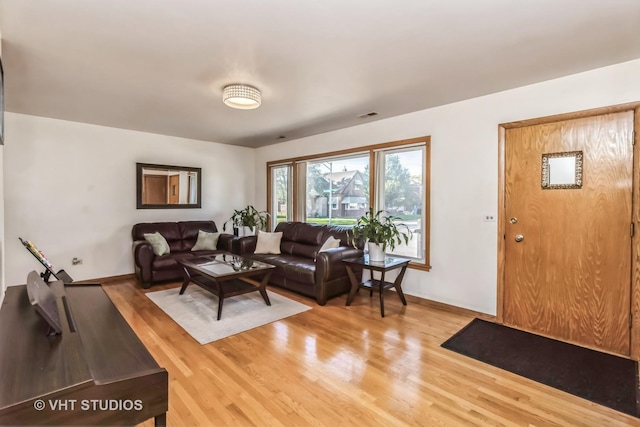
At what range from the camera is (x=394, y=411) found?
1.88 meters

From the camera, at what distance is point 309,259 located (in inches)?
178

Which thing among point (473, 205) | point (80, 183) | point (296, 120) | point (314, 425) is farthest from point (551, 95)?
point (80, 183)

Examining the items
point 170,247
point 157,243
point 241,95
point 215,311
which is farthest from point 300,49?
point 170,247

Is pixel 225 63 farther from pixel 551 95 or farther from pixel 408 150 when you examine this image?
pixel 551 95

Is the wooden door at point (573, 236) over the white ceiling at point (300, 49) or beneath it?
beneath

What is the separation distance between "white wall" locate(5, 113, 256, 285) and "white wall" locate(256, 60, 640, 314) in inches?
166

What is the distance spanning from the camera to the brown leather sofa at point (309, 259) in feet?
12.4

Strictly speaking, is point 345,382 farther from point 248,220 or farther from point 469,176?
point 248,220

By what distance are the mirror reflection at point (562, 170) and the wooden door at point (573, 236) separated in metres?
0.04

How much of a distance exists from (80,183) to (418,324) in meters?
5.03

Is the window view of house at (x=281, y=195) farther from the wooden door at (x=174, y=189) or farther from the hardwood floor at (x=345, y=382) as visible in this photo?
the hardwood floor at (x=345, y=382)

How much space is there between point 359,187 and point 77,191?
13.8 ft

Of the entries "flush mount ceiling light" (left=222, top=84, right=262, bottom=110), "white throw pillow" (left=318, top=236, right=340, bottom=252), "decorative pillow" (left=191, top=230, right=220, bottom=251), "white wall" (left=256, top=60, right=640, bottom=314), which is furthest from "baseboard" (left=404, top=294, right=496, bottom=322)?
"decorative pillow" (left=191, top=230, right=220, bottom=251)

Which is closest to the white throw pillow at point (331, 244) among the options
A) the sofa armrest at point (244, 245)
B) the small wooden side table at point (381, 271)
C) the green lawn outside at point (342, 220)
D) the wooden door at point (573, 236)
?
the small wooden side table at point (381, 271)
